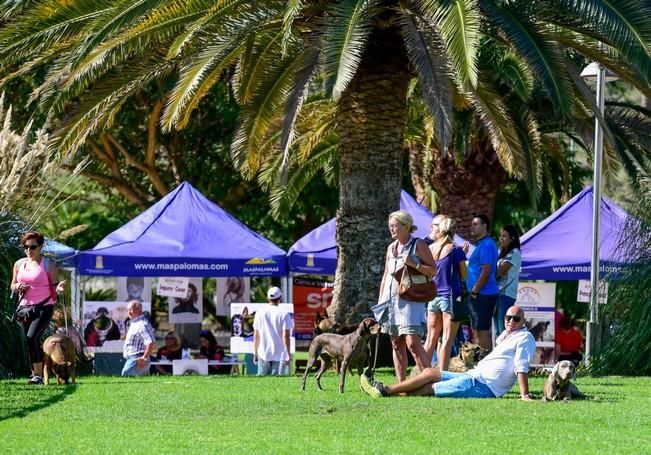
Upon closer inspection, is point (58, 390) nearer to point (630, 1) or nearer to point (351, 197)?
point (351, 197)

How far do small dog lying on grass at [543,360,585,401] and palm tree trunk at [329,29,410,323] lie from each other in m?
5.25

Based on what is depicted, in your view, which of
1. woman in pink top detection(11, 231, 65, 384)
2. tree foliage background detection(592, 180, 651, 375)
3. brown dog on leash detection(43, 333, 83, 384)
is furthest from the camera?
tree foliage background detection(592, 180, 651, 375)

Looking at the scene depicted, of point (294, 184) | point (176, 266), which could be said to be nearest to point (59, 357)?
point (176, 266)

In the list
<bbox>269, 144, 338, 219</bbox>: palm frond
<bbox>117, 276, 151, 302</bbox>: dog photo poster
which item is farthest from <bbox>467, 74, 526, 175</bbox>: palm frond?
<bbox>269, 144, 338, 219</bbox>: palm frond

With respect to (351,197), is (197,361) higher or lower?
lower

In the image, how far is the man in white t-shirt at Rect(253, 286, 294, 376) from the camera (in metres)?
17.9

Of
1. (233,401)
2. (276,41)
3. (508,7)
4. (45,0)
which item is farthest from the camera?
(276,41)

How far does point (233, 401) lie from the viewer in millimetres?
12086

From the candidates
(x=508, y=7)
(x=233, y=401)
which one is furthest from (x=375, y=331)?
(x=508, y=7)

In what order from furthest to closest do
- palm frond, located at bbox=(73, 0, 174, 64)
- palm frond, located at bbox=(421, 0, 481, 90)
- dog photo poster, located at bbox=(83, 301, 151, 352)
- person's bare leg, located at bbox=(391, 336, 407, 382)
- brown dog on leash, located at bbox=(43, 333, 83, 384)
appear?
dog photo poster, located at bbox=(83, 301, 151, 352), palm frond, located at bbox=(73, 0, 174, 64), brown dog on leash, located at bbox=(43, 333, 83, 384), palm frond, located at bbox=(421, 0, 481, 90), person's bare leg, located at bbox=(391, 336, 407, 382)

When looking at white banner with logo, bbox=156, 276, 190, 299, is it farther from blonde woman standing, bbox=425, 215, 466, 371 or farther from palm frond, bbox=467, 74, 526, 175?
blonde woman standing, bbox=425, 215, 466, 371

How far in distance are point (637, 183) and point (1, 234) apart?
8243 millimetres

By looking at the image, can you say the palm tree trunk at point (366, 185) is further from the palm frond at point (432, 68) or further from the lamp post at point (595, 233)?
the lamp post at point (595, 233)

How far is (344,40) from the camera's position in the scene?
14297 millimetres
